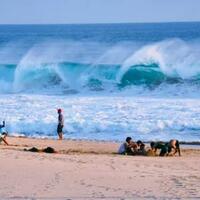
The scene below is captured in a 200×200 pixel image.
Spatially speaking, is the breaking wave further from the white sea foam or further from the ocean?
the white sea foam

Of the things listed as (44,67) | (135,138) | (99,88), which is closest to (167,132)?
(135,138)

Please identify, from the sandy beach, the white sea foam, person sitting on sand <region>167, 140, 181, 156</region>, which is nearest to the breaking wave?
the white sea foam

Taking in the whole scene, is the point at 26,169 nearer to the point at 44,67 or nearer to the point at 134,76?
the point at 134,76

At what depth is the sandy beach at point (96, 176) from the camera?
10.6m

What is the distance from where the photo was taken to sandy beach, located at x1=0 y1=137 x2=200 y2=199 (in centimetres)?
1063

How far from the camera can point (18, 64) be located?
156 ft

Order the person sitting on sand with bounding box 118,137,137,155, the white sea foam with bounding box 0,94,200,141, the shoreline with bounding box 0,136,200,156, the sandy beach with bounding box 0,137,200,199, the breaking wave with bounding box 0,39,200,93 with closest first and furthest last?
1. the sandy beach with bounding box 0,137,200,199
2. the person sitting on sand with bounding box 118,137,137,155
3. the shoreline with bounding box 0,136,200,156
4. the white sea foam with bounding box 0,94,200,141
5. the breaking wave with bounding box 0,39,200,93

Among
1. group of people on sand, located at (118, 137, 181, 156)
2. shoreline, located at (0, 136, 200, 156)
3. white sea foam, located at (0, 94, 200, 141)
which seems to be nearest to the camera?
group of people on sand, located at (118, 137, 181, 156)

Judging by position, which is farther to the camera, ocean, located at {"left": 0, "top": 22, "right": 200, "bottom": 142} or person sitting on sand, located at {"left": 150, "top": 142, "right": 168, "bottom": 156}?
ocean, located at {"left": 0, "top": 22, "right": 200, "bottom": 142}

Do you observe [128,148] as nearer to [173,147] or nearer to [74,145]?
[173,147]

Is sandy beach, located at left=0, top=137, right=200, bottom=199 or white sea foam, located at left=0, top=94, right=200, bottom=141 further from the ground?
white sea foam, located at left=0, top=94, right=200, bottom=141

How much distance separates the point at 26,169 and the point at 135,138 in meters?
7.12

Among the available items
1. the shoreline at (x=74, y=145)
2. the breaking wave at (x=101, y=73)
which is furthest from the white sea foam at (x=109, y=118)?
the breaking wave at (x=101, y=73)

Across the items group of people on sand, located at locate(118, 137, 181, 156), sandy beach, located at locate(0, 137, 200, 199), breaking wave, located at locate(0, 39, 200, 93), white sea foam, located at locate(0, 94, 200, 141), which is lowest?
sandy beach, located at locate(0, 137, 200, 199)
